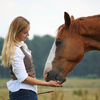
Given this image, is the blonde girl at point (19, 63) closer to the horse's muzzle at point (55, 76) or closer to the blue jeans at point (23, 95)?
the blue jeans at point (23, 95)

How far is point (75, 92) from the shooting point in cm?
621

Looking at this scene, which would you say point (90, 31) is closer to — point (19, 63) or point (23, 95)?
point (19, 63)

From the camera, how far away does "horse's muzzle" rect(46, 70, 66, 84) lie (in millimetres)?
1781

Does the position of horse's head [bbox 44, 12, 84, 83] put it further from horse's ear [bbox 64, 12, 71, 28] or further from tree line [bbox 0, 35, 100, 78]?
tree line [bbox 0, 35, 100, 78]

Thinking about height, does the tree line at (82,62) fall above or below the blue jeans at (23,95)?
below

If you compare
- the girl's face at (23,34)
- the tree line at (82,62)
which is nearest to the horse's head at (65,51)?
the girl's face at (23,34)

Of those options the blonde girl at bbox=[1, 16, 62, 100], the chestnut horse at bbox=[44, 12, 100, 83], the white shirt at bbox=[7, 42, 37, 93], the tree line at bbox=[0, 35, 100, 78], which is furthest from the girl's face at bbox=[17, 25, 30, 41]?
the tree line at bbox=[0, 35, 100, 78]

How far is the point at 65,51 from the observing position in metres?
1.88

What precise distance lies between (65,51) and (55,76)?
33 centimetres

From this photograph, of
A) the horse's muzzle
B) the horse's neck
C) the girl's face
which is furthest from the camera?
the horse's neck

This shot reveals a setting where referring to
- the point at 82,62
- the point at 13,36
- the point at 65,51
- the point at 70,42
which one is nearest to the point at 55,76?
the point at 65,51

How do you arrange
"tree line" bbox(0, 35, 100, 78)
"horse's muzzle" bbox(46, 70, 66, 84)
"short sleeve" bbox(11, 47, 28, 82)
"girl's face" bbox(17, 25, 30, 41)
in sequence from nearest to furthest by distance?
"short sleeve" bbox(11, 47, 28, 82), "girl's face" bbox(17, 25, 30, 41), "horse's muzzle" bbox(46, 70, 66, 84), "tree line" bbox(0, 35, 100, 78)

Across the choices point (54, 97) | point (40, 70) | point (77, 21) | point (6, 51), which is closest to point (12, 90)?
point (6, 51)

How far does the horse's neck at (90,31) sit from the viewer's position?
193cm
